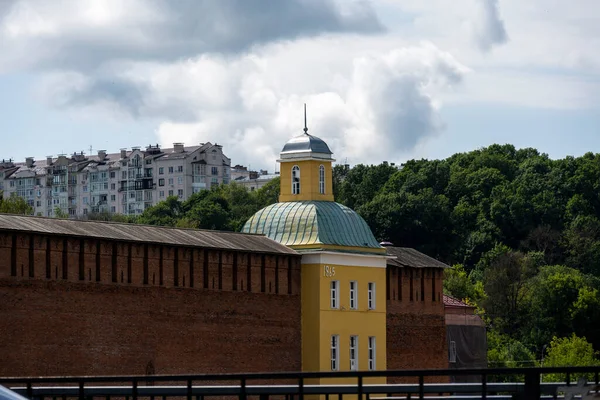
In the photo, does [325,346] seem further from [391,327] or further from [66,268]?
[66,268]

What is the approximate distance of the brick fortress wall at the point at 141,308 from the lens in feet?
164

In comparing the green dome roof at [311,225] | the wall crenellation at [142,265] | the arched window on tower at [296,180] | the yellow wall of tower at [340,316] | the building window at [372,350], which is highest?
the arched window on tower at [296,180]

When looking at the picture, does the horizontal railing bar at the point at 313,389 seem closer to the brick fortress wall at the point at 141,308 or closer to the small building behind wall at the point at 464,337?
the brick fortress wall at the point at 141,308

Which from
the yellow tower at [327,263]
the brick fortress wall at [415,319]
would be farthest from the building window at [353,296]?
the brick fortress wall at [415,319]

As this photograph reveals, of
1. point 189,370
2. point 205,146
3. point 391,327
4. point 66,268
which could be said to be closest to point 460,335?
point 391,327

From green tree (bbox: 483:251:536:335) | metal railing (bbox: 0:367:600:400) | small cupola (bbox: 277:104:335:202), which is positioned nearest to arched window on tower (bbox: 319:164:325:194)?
small cupola (bbox: 277:104:335:202)

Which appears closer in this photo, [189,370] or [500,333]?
[189,370]

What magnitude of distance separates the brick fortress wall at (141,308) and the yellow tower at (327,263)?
677 millimetres

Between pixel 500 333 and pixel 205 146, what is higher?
pixel 205 146

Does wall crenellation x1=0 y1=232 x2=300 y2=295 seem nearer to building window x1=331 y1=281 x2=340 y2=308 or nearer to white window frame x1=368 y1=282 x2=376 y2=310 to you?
building window x1=331 y1=281 x2=340 y2=308

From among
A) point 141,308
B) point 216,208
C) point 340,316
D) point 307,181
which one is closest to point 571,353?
point 307,181

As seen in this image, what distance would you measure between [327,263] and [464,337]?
1767 cm

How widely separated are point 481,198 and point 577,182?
7.16m

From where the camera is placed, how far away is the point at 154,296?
54469mm
